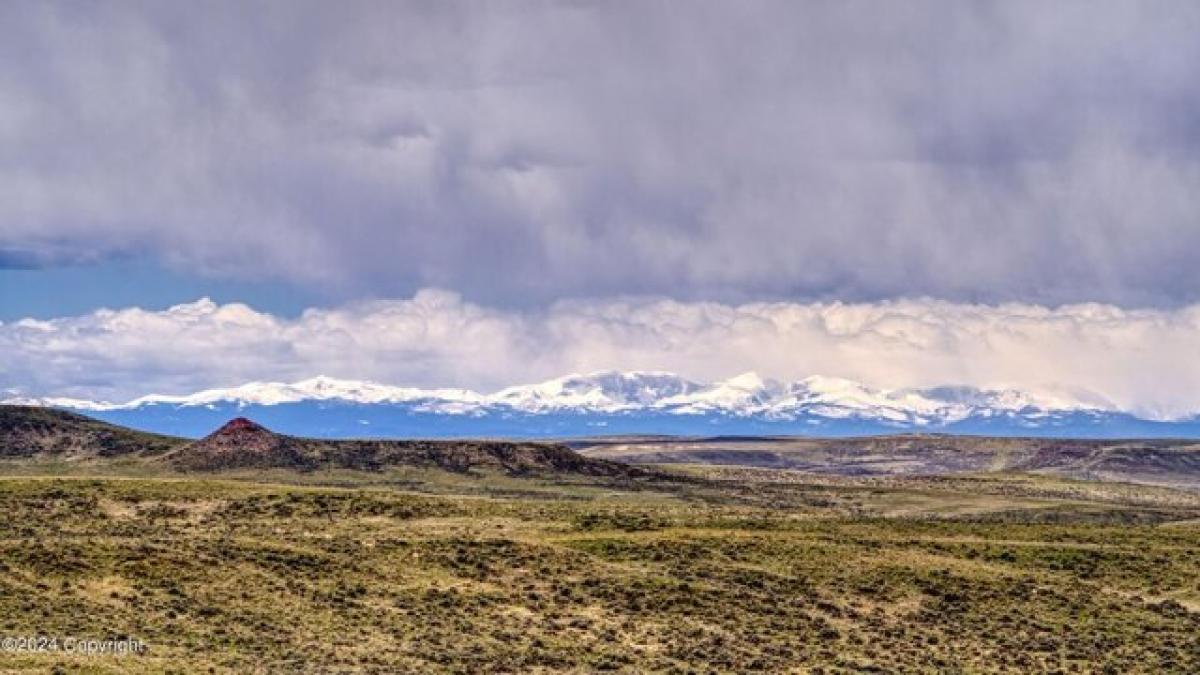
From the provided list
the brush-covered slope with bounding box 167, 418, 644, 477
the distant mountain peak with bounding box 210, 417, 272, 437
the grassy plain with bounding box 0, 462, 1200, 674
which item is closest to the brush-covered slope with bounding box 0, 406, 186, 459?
the distant mountain peak with bounding box 210, 417, 272, 437

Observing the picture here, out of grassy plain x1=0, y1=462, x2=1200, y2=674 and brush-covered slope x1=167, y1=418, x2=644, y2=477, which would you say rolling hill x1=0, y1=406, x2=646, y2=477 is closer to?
brush-covered slope x1=167, y1=418, x2=644, y2=477

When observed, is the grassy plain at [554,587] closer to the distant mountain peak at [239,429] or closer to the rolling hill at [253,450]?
the rolling hill at [253,450]

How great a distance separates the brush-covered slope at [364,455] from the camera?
165000mm

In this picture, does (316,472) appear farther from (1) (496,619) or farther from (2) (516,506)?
(1) (496,619)

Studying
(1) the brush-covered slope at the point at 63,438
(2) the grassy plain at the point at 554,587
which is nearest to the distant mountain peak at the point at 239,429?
(1) the brush-covered slope at the point at 63,438

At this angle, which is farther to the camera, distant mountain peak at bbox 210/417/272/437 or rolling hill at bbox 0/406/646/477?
distant mountain peak at bbox 210/417/272/437

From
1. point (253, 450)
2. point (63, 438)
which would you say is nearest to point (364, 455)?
point (253, 450)

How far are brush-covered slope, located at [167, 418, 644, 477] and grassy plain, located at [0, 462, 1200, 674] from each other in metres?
72.8

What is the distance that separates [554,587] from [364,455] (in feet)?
A: 381

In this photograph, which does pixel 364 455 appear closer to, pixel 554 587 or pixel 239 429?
pixel 239 429

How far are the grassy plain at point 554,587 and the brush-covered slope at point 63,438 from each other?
3619 inches

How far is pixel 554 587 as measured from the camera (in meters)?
65.4

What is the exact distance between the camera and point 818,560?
2970 inches

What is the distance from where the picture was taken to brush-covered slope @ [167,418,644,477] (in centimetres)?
16500
